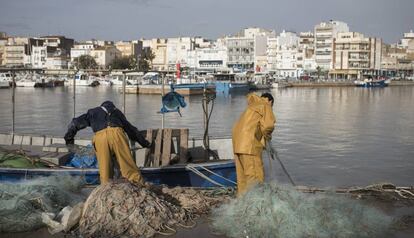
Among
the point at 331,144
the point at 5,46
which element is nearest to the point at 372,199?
the point at 331,144

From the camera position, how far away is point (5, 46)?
153 metres

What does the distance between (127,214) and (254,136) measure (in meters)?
1.87

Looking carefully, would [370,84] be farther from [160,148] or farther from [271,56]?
[160,148]

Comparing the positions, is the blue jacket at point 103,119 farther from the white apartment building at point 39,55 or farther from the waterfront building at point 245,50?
the white apartment building at point 39,55

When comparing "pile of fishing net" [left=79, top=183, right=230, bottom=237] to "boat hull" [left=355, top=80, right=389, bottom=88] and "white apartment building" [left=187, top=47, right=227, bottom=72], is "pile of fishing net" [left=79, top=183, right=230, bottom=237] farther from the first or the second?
"white apartment building" [left=187, top=47, right=227, bottom=72]

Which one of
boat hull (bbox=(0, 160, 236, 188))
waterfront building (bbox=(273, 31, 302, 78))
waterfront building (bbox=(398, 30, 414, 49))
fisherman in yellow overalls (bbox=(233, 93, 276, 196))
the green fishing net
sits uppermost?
waterfront building (bbox=(398, 30, 414, 49))

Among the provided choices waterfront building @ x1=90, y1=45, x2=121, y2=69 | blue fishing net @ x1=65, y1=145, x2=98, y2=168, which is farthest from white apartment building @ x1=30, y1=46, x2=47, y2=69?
blue fishing net @ x1=65, y1=145, x2=98, y2=168

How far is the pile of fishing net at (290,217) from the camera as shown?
18.9ft

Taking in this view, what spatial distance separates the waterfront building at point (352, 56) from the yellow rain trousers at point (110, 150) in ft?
397

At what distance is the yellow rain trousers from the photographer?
689 cm

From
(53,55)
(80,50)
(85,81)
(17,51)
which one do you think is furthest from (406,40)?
(17,51)

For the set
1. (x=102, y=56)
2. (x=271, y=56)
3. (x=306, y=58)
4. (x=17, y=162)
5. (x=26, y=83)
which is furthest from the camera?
(x=102, y=56)

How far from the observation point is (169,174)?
30.5 feet

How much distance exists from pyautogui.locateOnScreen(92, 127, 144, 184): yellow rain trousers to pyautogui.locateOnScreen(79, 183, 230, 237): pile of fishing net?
70cm
